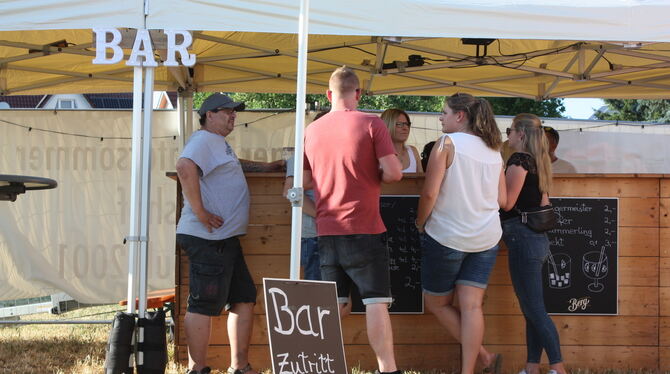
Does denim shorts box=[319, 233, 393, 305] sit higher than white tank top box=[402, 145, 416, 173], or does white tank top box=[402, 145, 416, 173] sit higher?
white tank top box=[402, 145, 416, 173]

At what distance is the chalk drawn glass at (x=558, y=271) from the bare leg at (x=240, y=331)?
189 cm

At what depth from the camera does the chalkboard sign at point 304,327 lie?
A: 12.1ft

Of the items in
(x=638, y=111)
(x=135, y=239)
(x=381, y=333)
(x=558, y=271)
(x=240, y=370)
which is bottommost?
(x=240, y=370)

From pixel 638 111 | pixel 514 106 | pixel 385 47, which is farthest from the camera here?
pixel 638 111

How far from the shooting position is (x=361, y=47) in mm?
7219

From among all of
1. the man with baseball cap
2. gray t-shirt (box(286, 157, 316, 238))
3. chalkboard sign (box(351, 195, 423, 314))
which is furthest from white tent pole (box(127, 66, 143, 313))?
chalkboard sign (box(351, 195, 423, 314))

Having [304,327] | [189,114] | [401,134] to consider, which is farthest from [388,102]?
[304,327]

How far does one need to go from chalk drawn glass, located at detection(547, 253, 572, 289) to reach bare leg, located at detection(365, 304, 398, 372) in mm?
1563

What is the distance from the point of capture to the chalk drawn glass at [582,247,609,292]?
507 cm

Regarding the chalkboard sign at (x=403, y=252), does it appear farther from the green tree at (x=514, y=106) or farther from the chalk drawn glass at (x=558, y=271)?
the green tree at (x=514, y=106)

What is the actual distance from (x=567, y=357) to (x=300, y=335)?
2143 mm

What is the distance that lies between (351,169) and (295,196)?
337 millimetres

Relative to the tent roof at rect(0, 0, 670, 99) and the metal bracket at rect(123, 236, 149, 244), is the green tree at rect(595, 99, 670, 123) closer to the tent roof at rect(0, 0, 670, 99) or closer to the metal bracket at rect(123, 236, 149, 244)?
the tent roof at rect(0, 0, 670, 99)

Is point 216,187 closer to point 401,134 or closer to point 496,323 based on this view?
point 401,134
